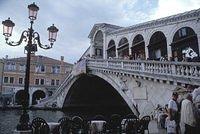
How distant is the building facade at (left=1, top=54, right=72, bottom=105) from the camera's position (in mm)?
40531

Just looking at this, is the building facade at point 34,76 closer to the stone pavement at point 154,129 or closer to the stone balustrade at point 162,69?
the stone balustrade at point 162,69

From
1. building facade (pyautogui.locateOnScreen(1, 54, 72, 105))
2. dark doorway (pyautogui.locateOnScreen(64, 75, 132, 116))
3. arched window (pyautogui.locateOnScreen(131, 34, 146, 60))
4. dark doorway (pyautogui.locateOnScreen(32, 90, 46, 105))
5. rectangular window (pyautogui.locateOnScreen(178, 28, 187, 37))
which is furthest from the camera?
dark doorway (pyautogui.locateOnScreen(32, 90, 46, 105))

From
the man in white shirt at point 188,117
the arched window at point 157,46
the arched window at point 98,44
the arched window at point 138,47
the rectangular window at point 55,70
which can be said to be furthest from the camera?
the rectangular window at point 55,70

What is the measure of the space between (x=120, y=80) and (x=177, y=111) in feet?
34.0

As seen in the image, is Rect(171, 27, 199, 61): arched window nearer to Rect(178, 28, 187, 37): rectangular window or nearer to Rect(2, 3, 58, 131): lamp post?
Rect(178, 28, 187, 37): rectangular window

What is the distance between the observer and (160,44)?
18297 mm

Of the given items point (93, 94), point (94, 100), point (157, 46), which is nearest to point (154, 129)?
point (157, 46)

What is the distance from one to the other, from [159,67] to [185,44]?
17.6ft

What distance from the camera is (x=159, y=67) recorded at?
38.5 ft

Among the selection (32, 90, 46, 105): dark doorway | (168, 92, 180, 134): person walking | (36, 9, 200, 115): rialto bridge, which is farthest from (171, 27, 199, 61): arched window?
(32, 90, 46, 105): dark doorway

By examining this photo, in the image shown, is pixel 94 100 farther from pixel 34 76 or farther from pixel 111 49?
pixel 34 76

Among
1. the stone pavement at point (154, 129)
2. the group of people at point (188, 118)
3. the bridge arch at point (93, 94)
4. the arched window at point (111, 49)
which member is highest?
the arched window at point (111, 49)

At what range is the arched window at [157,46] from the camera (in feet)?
59.3

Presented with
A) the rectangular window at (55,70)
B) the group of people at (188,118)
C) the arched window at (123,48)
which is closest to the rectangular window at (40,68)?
the rectangular window at (55,70)
